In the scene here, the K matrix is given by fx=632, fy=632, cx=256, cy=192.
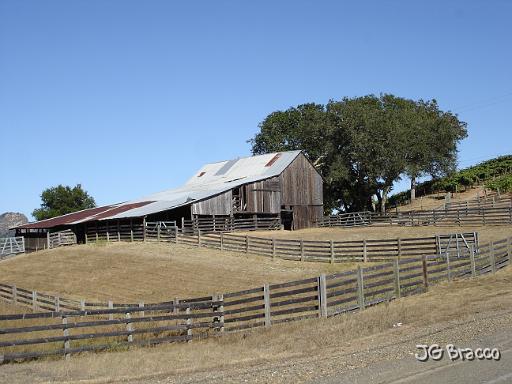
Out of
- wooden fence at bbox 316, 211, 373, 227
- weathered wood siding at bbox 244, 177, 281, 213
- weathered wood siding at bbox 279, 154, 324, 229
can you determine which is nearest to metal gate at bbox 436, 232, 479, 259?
wooden fence at bbox 316, 211, 373, 227

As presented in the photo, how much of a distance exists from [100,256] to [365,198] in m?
45.5

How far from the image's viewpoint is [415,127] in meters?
72.6

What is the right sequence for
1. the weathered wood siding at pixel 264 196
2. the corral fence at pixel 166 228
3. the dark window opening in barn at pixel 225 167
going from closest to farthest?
the corral fence at pixel 166 228
the weathered wood siding at pixel 264 196
the dark window opening in barn at pixel 225 167

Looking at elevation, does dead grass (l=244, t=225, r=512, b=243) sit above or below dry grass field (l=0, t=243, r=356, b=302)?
above

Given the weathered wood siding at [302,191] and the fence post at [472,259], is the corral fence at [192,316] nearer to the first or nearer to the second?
the fence post at [472,259]

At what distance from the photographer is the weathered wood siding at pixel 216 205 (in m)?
52.6

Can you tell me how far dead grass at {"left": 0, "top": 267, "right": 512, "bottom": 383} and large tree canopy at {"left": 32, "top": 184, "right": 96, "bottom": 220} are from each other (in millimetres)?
92376

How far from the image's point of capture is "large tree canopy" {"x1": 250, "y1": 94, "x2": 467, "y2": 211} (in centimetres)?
7050

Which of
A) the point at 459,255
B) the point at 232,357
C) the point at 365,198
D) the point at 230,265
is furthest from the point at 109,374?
the point at 365,198

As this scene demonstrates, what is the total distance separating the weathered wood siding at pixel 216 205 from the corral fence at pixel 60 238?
12.7 metres

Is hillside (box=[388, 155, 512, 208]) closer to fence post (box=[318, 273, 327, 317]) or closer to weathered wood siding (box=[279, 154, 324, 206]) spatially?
weathered wood siding (box=[279, 154, 324, 206])

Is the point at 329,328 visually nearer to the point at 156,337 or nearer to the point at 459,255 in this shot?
the point at 156,337

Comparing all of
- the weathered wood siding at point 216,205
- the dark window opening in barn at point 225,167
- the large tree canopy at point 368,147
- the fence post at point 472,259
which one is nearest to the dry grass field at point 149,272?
the weathered wood siding at point 216,205

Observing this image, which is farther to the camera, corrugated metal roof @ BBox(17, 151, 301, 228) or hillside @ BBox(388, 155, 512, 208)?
hillside @ BBox(388, 155, 512, 208)
